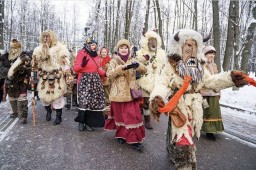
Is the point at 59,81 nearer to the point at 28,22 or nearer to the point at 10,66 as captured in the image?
the point at 10,66

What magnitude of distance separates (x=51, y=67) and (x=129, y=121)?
112 inches

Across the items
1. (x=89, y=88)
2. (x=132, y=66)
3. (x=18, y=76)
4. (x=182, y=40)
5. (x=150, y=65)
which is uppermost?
(x=182, y=40)

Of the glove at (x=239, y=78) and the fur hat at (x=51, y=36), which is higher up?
the fur hat at (x=51, y=36)

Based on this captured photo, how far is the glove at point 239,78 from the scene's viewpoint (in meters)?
3.67

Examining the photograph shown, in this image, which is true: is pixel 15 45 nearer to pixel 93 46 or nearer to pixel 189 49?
pixel 93 46

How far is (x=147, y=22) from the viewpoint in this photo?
22.5m

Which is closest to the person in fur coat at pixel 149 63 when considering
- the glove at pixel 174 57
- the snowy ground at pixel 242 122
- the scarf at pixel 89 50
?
the scarf at pixel 89 50

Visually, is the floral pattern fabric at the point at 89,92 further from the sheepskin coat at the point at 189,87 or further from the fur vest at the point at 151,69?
the sheepskin coat at the point at 189,87

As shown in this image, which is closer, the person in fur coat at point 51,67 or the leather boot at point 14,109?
the person in fur coat at point 51,67

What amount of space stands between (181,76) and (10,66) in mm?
5267

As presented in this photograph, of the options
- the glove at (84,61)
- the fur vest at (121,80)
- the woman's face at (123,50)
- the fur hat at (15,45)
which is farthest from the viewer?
the fur hat at (15,45)

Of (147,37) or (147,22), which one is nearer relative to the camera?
(147,37)

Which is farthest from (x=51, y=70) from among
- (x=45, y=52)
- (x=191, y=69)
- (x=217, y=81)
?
(x=217, y=81)

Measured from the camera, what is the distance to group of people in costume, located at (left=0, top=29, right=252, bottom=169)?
3852 mm
